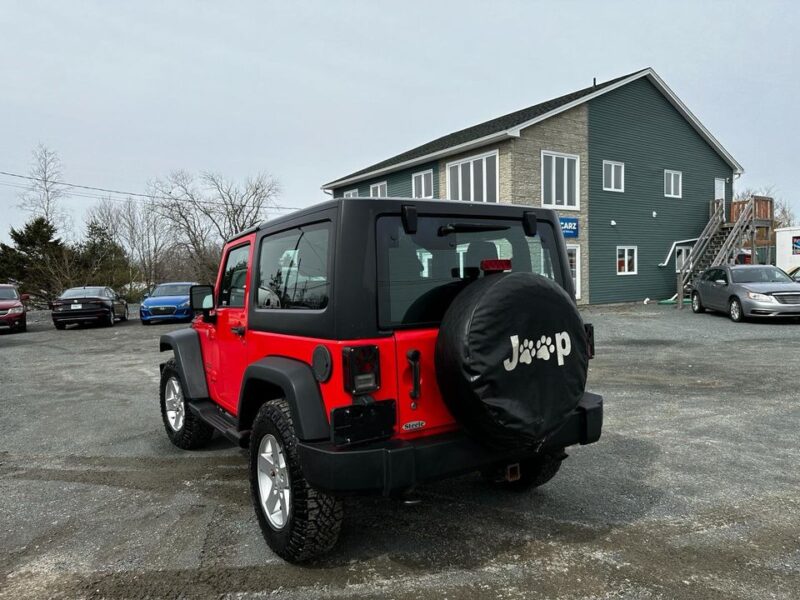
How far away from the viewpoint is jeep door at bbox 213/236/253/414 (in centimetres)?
378

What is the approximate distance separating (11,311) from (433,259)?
18.6 m

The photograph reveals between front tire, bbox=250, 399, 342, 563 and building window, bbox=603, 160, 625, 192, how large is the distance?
21659mm

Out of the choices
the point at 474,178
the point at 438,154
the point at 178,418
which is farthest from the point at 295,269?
the point at 438,154

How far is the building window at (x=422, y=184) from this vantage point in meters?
22.9

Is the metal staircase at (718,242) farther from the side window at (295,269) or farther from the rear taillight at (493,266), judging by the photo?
the side window at (295,269)

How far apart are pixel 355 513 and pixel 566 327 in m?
1.88

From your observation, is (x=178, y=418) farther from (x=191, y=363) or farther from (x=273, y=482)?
(x=273, y=482)

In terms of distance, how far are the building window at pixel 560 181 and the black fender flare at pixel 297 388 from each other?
18.6m

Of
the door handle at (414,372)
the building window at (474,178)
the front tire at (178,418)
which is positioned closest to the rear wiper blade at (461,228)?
the door handle at (414,372)

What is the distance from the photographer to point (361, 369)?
2.62 m

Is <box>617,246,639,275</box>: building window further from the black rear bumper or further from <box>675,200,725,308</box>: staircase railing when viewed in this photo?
the black rear bumper

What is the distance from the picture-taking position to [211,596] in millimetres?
2652

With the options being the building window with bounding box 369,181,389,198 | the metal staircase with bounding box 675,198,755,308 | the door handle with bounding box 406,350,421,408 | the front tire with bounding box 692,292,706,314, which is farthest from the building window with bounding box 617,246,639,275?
the door handle with bounding box 406,350,421,408

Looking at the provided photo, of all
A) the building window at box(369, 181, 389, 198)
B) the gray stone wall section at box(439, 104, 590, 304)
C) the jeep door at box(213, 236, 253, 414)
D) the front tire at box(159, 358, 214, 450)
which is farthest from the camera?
the building window at box(369, 181, 389, 198)
